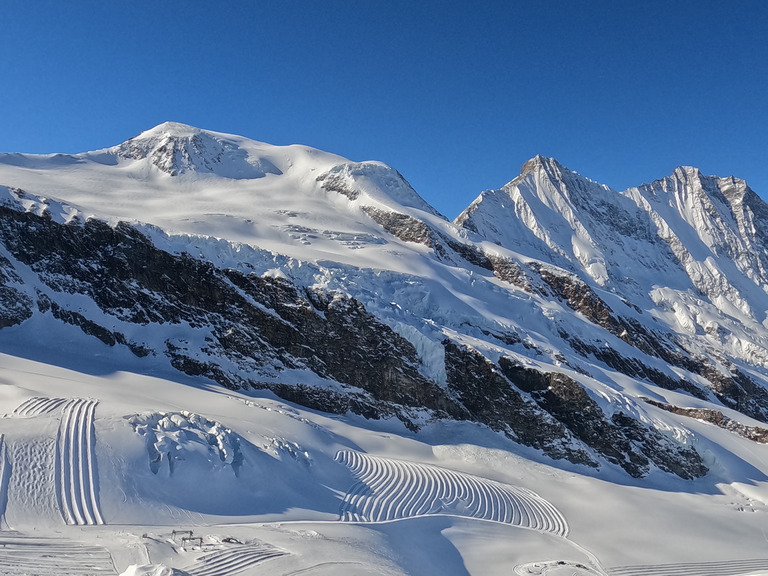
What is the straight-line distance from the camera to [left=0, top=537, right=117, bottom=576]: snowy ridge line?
14.6 metres

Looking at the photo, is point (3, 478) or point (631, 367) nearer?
point (3, 478)

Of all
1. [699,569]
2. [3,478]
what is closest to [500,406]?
[699,569]

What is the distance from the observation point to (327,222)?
7700 cm

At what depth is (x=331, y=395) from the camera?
43031mm

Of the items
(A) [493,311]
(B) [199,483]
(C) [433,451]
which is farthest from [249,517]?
(A) [493,311]

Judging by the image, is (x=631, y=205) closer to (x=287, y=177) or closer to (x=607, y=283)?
(x=607, y=283)

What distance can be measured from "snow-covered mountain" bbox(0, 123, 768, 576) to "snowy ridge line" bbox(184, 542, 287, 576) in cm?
8

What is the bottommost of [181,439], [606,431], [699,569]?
[699,569]

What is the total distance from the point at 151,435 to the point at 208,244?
1167 inches

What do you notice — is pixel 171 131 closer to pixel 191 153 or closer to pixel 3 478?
pixel 191 153

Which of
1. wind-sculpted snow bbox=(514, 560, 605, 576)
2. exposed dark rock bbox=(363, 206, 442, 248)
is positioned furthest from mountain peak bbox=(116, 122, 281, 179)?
wind-sculpted snow bbox=(514, 560, 605, 576)

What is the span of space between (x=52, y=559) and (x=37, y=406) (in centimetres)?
1279

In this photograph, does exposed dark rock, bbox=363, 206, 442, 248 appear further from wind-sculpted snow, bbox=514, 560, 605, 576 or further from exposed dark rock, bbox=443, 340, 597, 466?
wind-sculpted snow, bbox=514, 560, 605, 576

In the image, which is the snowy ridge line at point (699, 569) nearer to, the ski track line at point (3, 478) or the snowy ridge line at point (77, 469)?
the snowy ridge line at point (77, 469)
